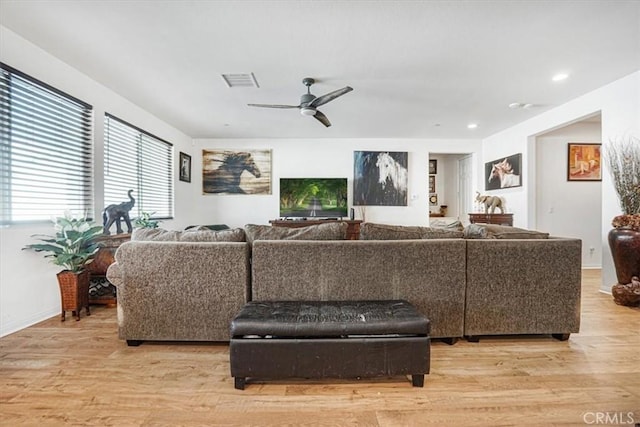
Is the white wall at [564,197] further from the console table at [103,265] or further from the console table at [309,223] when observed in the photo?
the console table at [103,265]

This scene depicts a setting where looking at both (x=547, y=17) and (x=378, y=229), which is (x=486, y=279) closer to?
(x=378, y=229)

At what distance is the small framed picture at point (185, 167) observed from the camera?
19.2 feet

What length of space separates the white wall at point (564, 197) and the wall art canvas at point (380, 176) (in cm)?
232

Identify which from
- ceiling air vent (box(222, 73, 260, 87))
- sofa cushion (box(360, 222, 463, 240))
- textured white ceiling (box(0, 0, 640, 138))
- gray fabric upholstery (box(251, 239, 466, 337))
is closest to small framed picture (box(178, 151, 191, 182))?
textured white ceiling (box(0, 0, 640, 138))

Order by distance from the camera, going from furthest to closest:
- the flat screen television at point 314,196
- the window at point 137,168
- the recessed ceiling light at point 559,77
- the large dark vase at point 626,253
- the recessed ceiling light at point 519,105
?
1. the flat screen television at point 314,196
2. the recessed ceiling light at point 519,105
3. the window at point 137,168
4. the recessed ceiling light at point 559,77
5. the large dark vase at point 626,253

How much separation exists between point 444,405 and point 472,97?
12.3 ft

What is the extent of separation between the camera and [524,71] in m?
3.26

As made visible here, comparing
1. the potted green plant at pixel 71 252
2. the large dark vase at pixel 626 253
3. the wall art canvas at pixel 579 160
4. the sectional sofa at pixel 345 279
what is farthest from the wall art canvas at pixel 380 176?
the potted green plant at pixel 71 252

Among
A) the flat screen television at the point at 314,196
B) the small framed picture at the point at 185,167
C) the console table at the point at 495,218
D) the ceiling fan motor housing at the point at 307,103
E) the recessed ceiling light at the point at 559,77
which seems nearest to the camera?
the recessed ceiling light at the point at 559,77

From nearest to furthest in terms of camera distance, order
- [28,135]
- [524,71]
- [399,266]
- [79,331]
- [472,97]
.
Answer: [399,266] < [79,331] < [28,135] < [524,71] < [472,97]

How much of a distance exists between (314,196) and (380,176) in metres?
1.44

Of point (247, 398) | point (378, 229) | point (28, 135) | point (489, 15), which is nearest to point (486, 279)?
point (378, 229)

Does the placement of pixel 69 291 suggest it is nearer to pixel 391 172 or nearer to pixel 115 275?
pixel 115 275

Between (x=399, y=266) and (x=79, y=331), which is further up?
(x=399, y=266)
